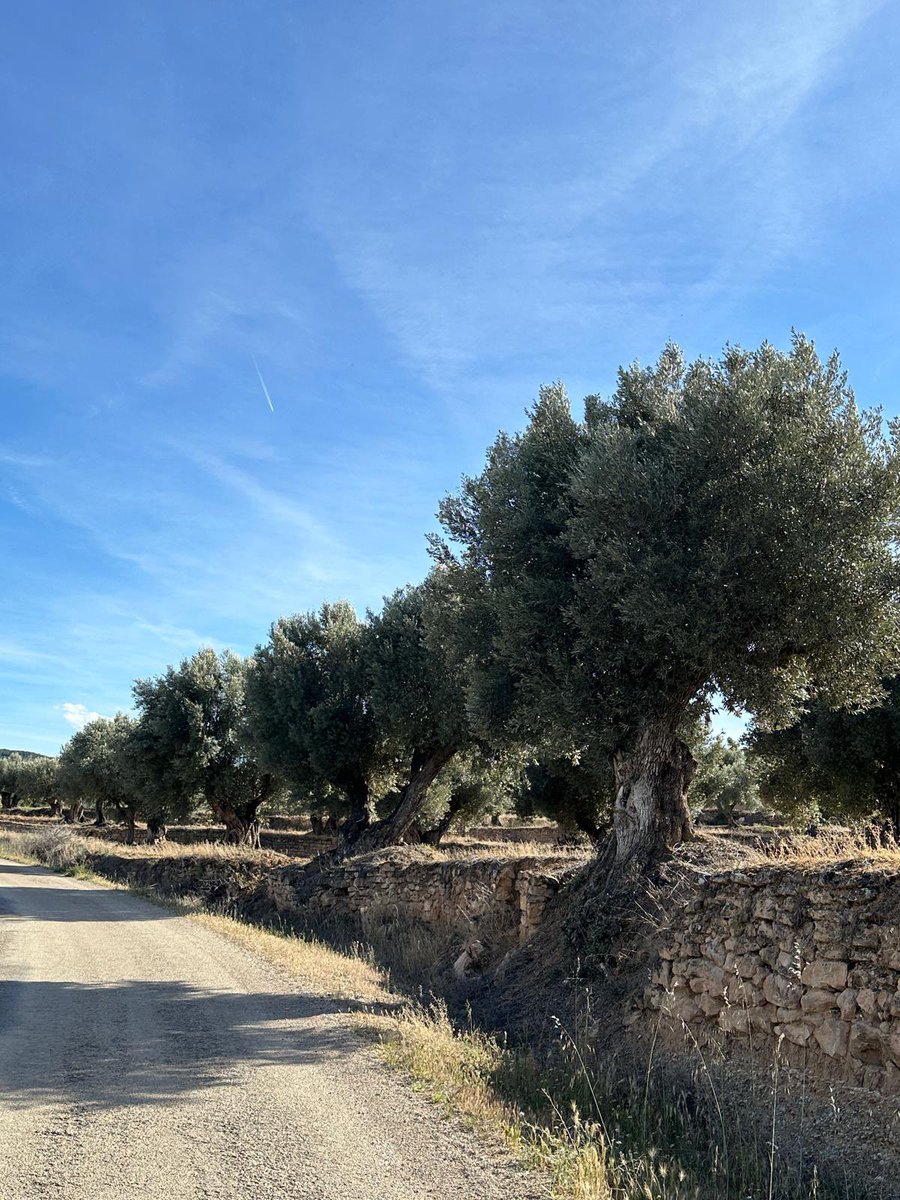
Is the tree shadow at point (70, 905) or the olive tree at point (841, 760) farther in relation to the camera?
the olive tree at point (841, 760)

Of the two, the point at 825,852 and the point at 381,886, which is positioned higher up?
the point at 825,852

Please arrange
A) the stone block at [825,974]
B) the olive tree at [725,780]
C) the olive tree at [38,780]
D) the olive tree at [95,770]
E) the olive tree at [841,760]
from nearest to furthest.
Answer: the stone block at [825,974] → the olive tree at [841,760] → the olive tree at [725,780] → the olive tree at [95,770] → the olive tree at [38,780]

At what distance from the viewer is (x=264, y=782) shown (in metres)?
36.2

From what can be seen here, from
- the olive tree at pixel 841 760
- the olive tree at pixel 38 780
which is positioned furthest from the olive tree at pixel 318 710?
the olive tree at pixel 38 780

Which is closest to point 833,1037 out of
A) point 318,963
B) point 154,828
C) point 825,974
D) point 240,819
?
point 825,974

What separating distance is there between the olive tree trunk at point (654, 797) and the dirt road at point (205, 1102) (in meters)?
4.74

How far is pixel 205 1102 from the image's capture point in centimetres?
608

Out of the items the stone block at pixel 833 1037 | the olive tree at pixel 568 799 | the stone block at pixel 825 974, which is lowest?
the stone block at pixel 833 1037

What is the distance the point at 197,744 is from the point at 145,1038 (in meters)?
A: 28.4

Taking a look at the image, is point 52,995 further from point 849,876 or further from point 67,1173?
point 849,876

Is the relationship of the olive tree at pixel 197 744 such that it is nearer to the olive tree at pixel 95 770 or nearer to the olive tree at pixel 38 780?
the olive tree at pixel 95 770

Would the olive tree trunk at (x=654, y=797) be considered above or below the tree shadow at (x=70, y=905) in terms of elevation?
above

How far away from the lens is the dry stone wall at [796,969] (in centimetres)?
691

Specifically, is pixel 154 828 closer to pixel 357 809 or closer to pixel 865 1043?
pixel 357 809
